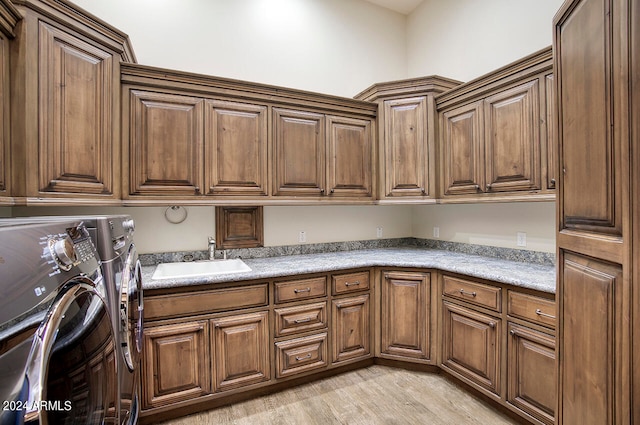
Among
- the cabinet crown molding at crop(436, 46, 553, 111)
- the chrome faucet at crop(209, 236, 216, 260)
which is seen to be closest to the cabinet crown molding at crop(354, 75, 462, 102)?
the cabinet crown molding at crop(436, 46, 553, 111)

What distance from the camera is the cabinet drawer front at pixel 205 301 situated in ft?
6.24

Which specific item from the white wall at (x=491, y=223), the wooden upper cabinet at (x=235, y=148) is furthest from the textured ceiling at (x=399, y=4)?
the white wall at (x=491, y=223)

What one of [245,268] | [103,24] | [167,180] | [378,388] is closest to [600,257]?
[378,388]

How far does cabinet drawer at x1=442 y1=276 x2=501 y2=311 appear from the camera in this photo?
204 cm

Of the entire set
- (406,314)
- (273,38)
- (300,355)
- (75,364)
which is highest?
(273,38)

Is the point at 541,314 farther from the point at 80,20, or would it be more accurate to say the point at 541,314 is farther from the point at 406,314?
the point at 80,20

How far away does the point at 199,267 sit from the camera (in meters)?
2.50

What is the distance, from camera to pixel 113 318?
1005mm

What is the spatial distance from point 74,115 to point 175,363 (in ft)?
5.20

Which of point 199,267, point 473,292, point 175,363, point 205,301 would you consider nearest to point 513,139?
point 473,292

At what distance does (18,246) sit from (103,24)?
6.36ft

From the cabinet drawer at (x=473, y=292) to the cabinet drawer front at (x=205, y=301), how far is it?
1.37 meters

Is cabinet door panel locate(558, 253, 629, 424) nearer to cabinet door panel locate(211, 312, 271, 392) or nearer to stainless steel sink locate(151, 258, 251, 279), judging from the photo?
cabinet door panel locate(211, 312, 271, 392)

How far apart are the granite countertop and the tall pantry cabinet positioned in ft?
2.32
